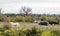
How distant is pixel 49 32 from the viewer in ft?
61.1

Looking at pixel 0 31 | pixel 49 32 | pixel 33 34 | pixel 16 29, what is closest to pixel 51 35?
pixel 49 32

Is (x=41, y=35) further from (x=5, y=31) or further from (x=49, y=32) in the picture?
(x=5, y=31)

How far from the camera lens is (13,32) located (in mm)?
18281

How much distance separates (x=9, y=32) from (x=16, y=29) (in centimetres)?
93

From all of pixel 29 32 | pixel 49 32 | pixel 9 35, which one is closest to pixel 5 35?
pixel 9 35

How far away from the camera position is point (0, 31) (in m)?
18.3

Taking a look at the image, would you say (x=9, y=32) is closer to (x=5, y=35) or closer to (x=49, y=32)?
(x=5, y=35)

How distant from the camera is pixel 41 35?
18344mm

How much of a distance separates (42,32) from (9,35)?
8.98 feet

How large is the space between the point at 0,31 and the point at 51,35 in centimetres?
408

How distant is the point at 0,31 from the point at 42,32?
334 cm

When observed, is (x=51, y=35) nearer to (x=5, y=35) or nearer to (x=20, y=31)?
(x=20, y=31)

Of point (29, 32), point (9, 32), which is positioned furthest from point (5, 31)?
point (29, 32)

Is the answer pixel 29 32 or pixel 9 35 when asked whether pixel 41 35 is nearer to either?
pixel 29 32
